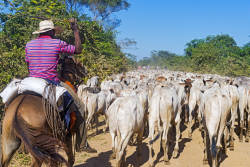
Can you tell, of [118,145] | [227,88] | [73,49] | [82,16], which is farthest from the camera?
[82,16]

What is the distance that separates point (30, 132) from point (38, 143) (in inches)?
7.4

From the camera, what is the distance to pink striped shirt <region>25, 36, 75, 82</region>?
14.6 feet

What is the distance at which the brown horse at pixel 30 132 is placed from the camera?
3598 millimetres

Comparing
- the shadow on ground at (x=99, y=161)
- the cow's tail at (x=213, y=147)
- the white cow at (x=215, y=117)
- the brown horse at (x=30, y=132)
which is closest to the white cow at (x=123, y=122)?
the shadow on ground at (x=99, y=161)

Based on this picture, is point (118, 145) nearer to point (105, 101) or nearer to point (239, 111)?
point (105, 101)

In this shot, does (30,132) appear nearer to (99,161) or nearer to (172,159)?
(99,161)

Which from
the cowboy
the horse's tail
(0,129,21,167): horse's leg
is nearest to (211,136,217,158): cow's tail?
the cowboy

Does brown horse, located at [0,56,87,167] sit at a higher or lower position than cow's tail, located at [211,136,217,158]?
higher

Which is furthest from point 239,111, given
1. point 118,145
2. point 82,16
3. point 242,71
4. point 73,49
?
point 242,71

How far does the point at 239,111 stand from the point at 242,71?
19186 millimetres

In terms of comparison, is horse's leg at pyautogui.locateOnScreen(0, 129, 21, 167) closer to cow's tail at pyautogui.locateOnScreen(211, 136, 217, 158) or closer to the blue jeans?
the blue jeans

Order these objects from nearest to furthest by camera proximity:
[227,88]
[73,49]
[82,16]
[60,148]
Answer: [60,148] → [73,49] → [227,88] → [82,16]

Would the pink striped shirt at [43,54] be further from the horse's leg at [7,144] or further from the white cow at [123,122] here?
the white cow at [123,122]

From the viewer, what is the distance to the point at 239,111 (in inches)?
419
